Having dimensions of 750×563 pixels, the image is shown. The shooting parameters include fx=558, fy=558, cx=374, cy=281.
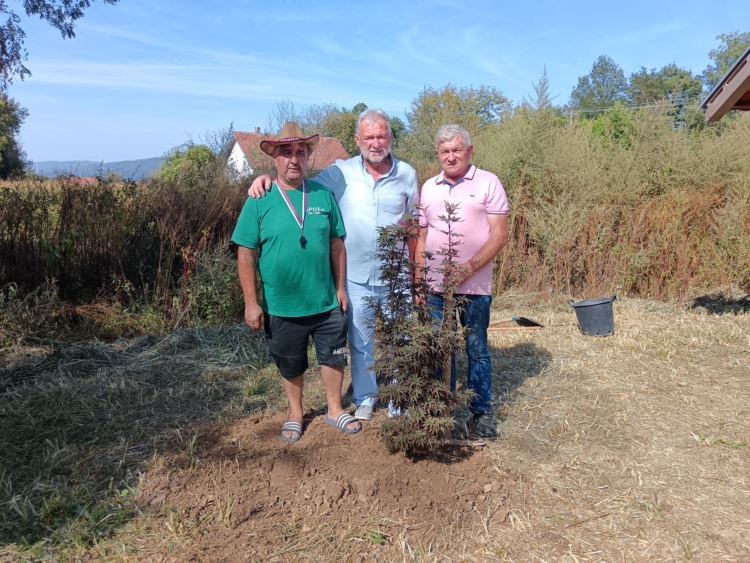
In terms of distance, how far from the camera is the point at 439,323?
128 inches

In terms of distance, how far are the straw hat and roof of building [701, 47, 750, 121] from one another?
15.9 ft

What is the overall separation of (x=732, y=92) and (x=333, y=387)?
17.5ft

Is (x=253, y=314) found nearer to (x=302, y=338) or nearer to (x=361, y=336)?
(x=302, y=338)

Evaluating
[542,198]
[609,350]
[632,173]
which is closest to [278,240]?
[609,350]

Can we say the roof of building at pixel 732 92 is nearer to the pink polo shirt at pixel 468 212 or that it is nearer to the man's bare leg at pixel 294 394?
the pink polo shirt at pixel 468 212

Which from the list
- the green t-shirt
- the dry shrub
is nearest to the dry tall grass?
the dry shrub

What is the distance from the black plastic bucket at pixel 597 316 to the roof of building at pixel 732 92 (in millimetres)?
2347

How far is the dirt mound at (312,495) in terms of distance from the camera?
2.67 m

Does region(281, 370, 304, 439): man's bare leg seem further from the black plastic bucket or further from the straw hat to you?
the black plastic bucket

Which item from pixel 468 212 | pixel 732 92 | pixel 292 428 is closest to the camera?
pixel 468 212

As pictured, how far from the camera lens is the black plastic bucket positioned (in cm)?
→ 645

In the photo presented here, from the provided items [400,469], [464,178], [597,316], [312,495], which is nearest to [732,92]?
[597,316]

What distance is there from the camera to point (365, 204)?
12.0 feet

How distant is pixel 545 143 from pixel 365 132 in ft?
21.7
